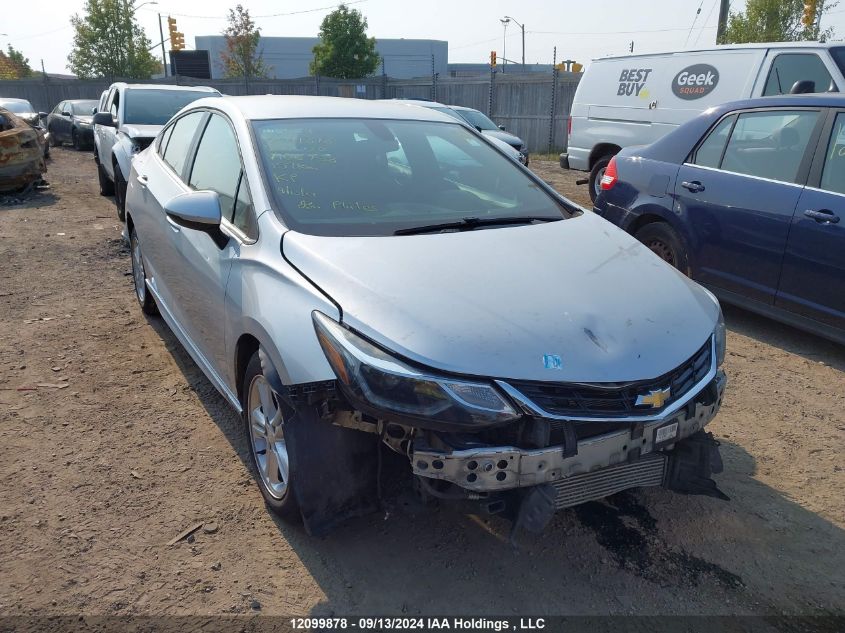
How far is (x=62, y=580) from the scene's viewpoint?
2.72 m

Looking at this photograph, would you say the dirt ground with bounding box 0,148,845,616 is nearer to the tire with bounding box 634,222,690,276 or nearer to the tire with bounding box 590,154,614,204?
the tire with bounding box 634,222,690,276

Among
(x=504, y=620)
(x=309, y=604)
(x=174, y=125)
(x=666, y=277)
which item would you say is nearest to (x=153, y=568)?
(x=309, y=604)

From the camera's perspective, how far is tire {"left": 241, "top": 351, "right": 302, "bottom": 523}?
2869mm

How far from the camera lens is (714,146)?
223 inches

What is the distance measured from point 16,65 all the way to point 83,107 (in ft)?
177

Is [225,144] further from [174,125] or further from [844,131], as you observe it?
[844,131]

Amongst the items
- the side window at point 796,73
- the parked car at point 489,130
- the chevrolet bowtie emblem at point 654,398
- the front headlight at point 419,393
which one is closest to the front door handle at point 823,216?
the chevrolet bowtie emblem at point 654,398

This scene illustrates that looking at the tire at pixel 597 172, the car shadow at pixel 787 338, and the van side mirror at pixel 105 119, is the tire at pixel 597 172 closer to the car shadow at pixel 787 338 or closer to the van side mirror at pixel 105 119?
the car shadow at pixel 787 338

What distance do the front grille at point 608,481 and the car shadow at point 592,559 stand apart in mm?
231

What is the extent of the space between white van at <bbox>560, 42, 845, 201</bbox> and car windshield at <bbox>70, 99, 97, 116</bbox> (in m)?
15.2

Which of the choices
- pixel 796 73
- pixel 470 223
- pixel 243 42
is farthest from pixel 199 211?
pixel 243 42

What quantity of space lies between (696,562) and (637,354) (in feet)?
3.15

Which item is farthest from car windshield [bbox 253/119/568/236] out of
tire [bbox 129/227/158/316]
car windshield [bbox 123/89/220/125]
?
car windshield [bbox 123/89/220/125]

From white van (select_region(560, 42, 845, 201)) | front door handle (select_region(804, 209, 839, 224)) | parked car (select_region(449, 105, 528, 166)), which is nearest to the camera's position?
front door handle (select_region(804, 209, 839, 224))
